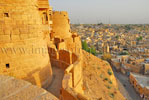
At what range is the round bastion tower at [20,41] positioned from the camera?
14.6 ft

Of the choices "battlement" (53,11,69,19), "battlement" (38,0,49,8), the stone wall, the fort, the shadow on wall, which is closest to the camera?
the stone wall

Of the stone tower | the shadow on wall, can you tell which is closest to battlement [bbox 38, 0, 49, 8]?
the shadow on wall

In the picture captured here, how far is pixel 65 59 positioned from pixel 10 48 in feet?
12.3

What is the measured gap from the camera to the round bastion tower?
444 cm

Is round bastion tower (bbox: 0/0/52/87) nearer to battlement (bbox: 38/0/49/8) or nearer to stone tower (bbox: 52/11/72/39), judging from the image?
battlement (bbox: 38/0/49/8)

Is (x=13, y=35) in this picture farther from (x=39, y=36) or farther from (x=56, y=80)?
(x=56, y=80)

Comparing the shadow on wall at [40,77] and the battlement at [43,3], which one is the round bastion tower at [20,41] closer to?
the shadow on wall at [40,77]

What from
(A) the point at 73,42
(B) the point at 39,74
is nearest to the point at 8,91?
(B) the point at 39,74

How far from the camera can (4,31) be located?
4.41 meters

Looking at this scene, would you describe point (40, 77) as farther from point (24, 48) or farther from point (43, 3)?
point (43, 3)

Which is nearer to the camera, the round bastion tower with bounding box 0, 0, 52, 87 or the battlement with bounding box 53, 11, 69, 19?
the round bastion tower with bounding box 0, 0, 52, 87

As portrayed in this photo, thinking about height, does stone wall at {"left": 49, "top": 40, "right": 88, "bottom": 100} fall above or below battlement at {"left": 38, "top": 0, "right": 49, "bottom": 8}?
below

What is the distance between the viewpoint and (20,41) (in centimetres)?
465

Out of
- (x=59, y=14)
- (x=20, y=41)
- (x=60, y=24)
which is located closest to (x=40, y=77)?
(x=20, y=41)
